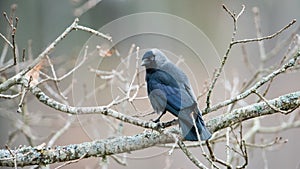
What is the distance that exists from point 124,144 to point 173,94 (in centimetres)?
28

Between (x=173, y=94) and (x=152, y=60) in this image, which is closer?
(x=173, y=94)

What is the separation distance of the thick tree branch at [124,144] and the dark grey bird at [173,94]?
0.19ft

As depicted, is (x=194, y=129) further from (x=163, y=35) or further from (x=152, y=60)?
(x=163, y=35)

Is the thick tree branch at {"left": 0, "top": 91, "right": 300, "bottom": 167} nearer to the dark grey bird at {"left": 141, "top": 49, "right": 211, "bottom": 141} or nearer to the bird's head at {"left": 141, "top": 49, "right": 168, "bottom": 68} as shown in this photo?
the dark grey bird at {"left": 141, "top": 49, "right": 211, "bottom": 141}

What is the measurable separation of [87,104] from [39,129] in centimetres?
100

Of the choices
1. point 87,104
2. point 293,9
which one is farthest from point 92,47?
point 293,9

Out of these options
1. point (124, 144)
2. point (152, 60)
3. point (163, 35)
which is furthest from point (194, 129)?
point (163, 35)

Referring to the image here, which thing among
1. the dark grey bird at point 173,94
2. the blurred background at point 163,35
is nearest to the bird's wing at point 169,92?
the dark grey bird at point 173,94

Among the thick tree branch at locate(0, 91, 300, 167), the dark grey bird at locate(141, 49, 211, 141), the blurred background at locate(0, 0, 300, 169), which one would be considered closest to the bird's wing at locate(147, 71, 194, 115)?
the dark grey bird at locate(141, 49, 211, 141)

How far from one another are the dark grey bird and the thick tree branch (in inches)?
2.3

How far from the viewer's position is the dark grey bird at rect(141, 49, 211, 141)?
1646 millimetres

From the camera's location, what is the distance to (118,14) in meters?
4.29

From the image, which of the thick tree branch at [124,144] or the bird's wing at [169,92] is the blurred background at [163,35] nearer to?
the bird's wing at [169,92]

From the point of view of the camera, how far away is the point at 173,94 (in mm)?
1838
